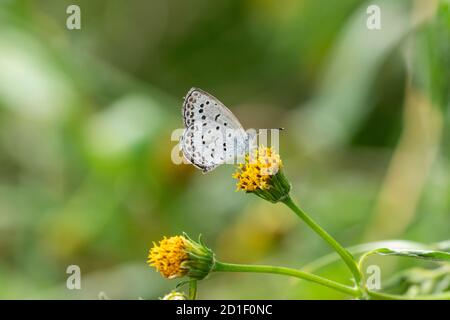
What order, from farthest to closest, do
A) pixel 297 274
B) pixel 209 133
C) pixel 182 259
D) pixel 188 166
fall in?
pixel 188 166, pixel 209 133, pixel 182 259, pixel 297 274

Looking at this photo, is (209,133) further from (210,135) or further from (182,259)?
(182,259)

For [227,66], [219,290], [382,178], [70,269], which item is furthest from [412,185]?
[227,66]

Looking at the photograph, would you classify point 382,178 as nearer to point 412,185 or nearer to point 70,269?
point 412,185

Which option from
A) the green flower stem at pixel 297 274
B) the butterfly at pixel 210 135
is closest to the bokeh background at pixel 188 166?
the butterfly at pixel 210 135

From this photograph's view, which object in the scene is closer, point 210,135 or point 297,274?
point 297,274

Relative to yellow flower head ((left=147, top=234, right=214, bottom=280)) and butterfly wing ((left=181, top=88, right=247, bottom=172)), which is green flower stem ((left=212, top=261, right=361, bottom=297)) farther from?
butterfly wing ((left=181, top=88, right=247, bottom=172))

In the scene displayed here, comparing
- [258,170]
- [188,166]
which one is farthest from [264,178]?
[188,166]

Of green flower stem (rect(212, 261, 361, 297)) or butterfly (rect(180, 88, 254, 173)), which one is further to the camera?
butterfly (rect(180, 88, 254, 173))

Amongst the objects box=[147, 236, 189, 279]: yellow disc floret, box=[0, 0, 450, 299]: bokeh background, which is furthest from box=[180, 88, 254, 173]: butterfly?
box=[0, 0, 450, 299]: bokeh background
